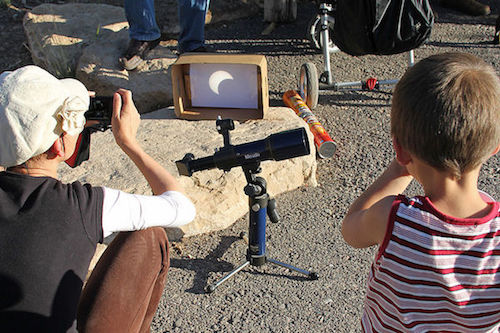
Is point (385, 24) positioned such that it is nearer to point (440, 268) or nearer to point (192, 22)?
point (192, 22)

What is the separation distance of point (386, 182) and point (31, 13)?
4819mm

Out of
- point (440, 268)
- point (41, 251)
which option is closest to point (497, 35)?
point (440, 268)

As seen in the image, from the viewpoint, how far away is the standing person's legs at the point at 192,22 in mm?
4254

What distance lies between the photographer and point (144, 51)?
14.9 feet

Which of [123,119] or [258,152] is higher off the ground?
[123,119]

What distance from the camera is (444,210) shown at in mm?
1301

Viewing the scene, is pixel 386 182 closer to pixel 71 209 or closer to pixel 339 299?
pixel 71 209

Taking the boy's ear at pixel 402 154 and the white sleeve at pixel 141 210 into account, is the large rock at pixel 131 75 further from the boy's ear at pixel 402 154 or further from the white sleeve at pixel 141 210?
the boy's ear at pixel 402 154

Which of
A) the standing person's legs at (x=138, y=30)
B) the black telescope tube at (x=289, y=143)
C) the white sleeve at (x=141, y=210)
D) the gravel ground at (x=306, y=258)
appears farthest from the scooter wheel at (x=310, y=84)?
the white sleeve at (x=141, y=210)

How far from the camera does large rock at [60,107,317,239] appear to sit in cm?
306

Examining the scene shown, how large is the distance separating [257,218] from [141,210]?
99cm

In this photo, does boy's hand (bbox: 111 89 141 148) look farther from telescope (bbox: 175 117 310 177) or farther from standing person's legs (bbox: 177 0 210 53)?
standing person's legs (bbox: 177 0 210 53)

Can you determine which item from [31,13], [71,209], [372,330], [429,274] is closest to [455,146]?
[429,274]

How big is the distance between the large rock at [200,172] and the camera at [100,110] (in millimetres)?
960
